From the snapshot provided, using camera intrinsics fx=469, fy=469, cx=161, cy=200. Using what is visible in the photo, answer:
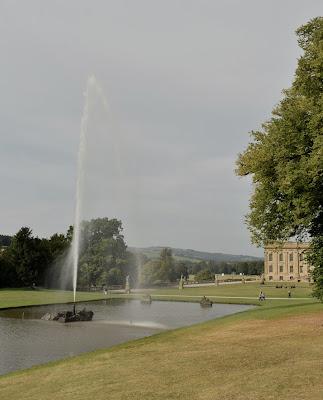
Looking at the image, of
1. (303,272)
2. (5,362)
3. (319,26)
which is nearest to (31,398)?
(5,362)

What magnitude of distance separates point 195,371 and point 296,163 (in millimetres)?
12204

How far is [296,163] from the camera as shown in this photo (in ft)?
75.3

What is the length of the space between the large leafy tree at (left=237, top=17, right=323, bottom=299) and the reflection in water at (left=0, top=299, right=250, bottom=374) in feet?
35.2

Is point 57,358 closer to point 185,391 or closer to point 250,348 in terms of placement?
point 250,348

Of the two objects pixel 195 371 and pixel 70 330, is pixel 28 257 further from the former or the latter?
pixel 195 371

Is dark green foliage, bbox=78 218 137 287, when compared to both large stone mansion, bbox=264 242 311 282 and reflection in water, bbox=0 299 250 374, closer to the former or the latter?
reflection in water, bbox=0 299 250 374

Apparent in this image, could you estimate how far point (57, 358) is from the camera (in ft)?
69.2

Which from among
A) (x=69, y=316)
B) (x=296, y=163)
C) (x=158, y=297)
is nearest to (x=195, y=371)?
(x=296, y=163)

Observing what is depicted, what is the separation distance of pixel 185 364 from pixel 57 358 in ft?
25.2

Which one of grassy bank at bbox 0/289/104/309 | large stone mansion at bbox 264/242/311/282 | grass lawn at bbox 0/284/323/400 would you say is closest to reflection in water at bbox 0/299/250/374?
grass lawn at bbox 0/284/323/400

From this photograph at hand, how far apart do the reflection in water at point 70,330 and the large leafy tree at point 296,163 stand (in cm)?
1073

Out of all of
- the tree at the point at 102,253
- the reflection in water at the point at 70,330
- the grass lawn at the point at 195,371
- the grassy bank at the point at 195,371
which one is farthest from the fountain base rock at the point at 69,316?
the tree at the point at 102,253

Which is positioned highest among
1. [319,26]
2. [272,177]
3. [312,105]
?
[319,26]

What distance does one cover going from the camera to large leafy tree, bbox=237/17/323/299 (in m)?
22.1
